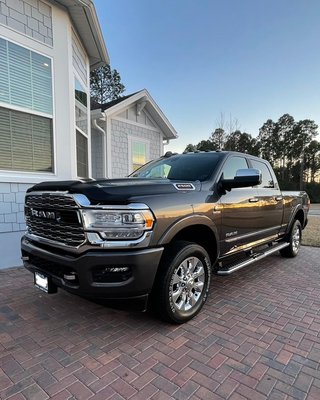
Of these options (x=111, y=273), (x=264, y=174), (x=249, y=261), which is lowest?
(x=249, y=261)

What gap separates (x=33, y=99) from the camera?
538cm

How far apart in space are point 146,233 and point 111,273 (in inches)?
18.5

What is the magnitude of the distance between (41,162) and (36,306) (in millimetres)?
3088

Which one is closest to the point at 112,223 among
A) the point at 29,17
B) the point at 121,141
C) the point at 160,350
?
the point at 160,350

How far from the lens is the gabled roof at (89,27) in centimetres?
569

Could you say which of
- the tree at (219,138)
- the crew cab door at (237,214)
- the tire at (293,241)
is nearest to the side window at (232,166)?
the crew cab door at (237,214)

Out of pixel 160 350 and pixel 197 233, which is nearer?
pixel 160 350

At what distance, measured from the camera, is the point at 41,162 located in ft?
18.4

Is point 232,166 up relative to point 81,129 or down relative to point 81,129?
down

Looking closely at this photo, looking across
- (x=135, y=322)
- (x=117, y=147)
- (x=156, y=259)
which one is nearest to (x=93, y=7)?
(x=117, y=147)

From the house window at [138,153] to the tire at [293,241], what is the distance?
6533 millimetres

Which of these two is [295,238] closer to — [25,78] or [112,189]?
[112,189]

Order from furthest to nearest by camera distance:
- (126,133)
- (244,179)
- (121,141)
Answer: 1. (126,133)
2. (121,141)
3. (244,179)

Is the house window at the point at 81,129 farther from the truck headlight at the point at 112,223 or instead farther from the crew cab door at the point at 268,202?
the truck headlight at the point at 112,223
